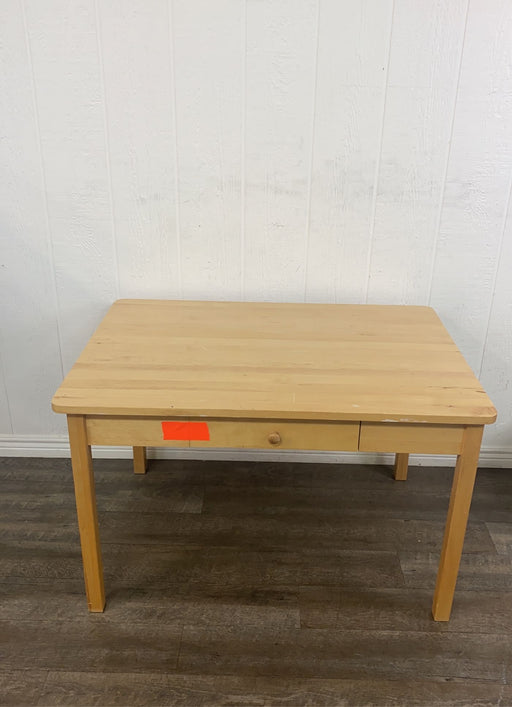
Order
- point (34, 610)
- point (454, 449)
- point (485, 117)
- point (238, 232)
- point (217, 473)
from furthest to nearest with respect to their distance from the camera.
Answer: point (217, 473), point (238, 232), point (485, 117), point (34, 610), point (454, 449)

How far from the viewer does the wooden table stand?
1527 mm

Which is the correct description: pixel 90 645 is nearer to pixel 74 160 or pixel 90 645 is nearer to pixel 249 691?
pixel 249 691

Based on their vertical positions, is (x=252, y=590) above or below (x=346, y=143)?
below

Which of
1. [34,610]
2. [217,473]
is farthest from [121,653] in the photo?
[217,473]

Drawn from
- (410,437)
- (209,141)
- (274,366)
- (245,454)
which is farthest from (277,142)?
(245,454)

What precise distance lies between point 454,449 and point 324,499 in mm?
776

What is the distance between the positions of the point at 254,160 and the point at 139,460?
3.74 feet

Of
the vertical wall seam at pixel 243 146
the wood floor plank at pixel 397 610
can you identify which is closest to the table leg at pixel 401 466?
the wood floor plank at pixel 397 610

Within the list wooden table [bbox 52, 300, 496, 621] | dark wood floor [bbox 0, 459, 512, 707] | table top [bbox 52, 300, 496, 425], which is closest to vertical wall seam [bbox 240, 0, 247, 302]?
table top [bbox 52, 300, 496, 425]

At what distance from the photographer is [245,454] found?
2.46 m

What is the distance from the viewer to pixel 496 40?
1900mm

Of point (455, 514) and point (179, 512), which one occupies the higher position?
point (455, 514)

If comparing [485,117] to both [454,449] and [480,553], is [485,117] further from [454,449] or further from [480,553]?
[480,553]

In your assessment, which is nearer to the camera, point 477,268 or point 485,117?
point 485,117
